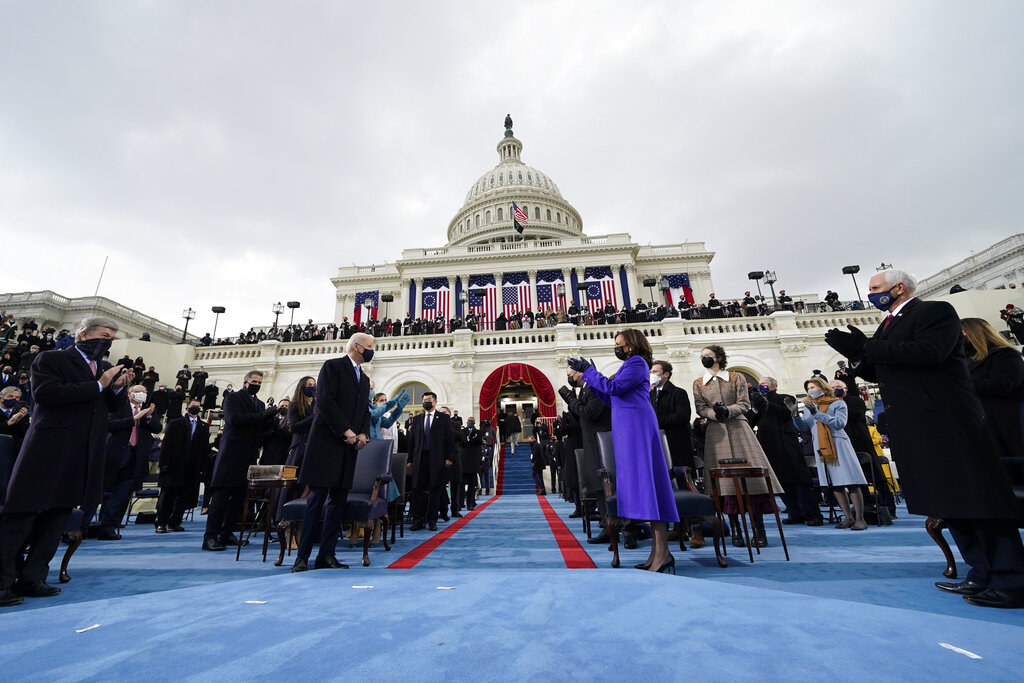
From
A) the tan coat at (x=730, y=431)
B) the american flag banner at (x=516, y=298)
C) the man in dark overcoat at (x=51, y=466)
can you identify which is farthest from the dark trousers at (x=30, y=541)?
the american flag banner at (x=516, y=298)

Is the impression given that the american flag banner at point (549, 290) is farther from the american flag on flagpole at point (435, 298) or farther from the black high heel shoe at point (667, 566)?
the black high heel shoe at point (667, 566)

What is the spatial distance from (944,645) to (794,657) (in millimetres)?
655

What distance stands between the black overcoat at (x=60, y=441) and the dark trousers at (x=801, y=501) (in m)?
7.64

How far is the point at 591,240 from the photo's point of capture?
41875 mm

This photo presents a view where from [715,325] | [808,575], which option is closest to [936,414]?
[808,575]

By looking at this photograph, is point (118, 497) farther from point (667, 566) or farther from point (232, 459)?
point (667, 566)

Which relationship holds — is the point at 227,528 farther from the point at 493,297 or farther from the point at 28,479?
the point at 493,297

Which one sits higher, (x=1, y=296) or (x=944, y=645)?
(x=1, y=296)

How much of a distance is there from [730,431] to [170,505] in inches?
333

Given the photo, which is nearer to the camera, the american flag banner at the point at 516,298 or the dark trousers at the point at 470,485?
the dark trousers at the point at 470,485

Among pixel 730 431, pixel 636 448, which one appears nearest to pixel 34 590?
pixel 636 448

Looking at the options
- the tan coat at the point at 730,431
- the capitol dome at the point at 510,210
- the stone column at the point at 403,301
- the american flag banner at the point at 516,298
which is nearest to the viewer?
the tan coat at the point at 730,431

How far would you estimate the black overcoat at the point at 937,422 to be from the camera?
2576 mm

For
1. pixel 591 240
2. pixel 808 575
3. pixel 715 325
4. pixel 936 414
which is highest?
pixel 591 240
